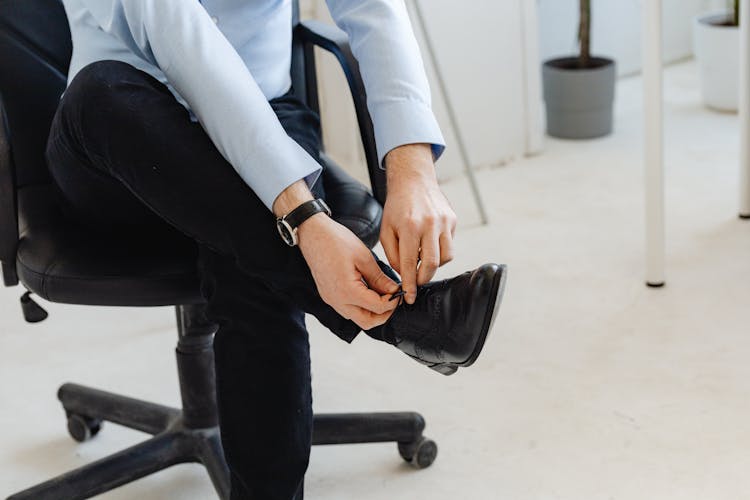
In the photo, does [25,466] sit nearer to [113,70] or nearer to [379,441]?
[379,441]

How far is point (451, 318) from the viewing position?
3.76ft

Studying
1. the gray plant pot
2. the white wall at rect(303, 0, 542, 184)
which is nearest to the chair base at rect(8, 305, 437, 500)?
the white wall at rect(303, 0, 542, 184)

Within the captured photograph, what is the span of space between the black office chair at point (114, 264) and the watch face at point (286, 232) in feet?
0.60

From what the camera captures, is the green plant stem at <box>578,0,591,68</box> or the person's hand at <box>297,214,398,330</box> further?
the green plant stem at <box>578,0,591,68</box>

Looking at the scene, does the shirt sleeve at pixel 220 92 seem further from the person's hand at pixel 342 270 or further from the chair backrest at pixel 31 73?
the chair backrest at pixel 31 73

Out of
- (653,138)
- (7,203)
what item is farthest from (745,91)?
(7,203)

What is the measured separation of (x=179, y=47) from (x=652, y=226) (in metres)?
1.14

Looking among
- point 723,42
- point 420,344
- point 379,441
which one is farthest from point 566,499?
point 723,42

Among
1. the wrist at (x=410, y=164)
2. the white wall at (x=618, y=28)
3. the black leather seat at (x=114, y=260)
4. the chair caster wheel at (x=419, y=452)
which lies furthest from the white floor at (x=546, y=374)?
the white wall at (x=618, y=28)

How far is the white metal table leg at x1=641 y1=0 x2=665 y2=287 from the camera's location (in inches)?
75.7

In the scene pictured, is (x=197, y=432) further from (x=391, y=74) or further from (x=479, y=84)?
(x=479, y=84)

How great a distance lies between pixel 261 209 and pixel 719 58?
2221mm

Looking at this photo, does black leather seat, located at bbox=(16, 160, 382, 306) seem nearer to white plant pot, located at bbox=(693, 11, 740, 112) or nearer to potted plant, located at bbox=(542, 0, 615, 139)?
potted plant, located at bbox=(542, 0, 615, 139)

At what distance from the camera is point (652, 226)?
2074 millimetres
